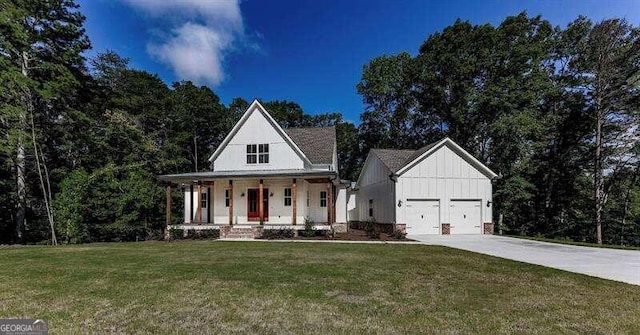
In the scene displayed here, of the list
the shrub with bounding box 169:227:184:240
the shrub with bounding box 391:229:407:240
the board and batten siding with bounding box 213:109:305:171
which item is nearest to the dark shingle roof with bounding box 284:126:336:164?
the board and batten siding with bounding box 213:109:305:171

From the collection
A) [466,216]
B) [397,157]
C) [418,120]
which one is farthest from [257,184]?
[418,120]

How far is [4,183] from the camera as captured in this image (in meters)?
20.9

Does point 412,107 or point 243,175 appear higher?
point 412,107

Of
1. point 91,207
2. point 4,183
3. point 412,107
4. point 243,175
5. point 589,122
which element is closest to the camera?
point 243,175

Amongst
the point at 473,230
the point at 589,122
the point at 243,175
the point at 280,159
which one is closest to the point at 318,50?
the point at 280,159

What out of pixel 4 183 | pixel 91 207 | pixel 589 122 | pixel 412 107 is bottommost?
pixel 91 207

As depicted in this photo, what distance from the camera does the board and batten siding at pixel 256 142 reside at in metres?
20.1

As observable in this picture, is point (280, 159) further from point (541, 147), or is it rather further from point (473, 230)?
point (541, 147)

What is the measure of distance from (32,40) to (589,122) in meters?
38.5

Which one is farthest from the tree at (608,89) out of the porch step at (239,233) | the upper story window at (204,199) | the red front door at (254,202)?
the upper story window at (204,199)

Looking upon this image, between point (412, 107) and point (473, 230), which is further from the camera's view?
point (412, 107)

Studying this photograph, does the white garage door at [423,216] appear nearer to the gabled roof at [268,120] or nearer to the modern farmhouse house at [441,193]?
the modern farmhouse house at [441,193]

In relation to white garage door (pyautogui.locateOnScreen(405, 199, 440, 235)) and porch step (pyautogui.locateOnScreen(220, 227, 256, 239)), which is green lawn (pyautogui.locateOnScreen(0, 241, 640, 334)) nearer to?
porch step (pyautogui.locateOnScreen(220, 227, 256, 239))

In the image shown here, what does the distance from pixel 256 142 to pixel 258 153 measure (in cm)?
70
